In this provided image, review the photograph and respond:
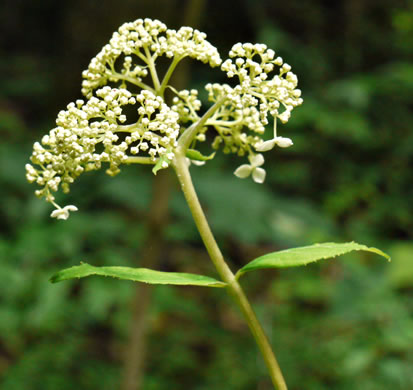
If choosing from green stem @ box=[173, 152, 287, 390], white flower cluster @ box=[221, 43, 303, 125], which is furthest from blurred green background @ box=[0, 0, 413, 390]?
green stem @ box=[173, 152, 287, 390]

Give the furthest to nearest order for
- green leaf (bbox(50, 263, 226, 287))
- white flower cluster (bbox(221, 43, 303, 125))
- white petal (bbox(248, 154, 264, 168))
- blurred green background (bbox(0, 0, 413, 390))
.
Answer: blurred green background (bbox(0, 0, 413, 390)), white petal (bbox(248, 154, 264, 168)), white flower cluster (bbox(221, 43, 303, 125)), green leaf (bbox(50, 263, 226, 287))

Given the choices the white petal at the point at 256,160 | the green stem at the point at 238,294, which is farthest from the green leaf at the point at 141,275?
the white petal at the point at 256,160

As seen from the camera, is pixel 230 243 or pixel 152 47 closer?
pixel 152 47

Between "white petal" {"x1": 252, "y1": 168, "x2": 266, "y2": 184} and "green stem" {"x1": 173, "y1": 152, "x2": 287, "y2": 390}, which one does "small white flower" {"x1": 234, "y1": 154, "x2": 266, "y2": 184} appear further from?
"green stem" {"x1": 173, "y1": 152, "x2": 287, "y2": 390}

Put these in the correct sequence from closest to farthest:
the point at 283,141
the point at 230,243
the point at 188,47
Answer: the point at 283,141 < the point at 188,47 < the point at 230,243

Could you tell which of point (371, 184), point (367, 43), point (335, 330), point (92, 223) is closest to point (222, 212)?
point (92, 223)

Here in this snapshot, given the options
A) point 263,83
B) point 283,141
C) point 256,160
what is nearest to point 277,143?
point 283,141

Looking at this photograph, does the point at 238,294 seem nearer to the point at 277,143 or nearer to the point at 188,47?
the point at 277,143
